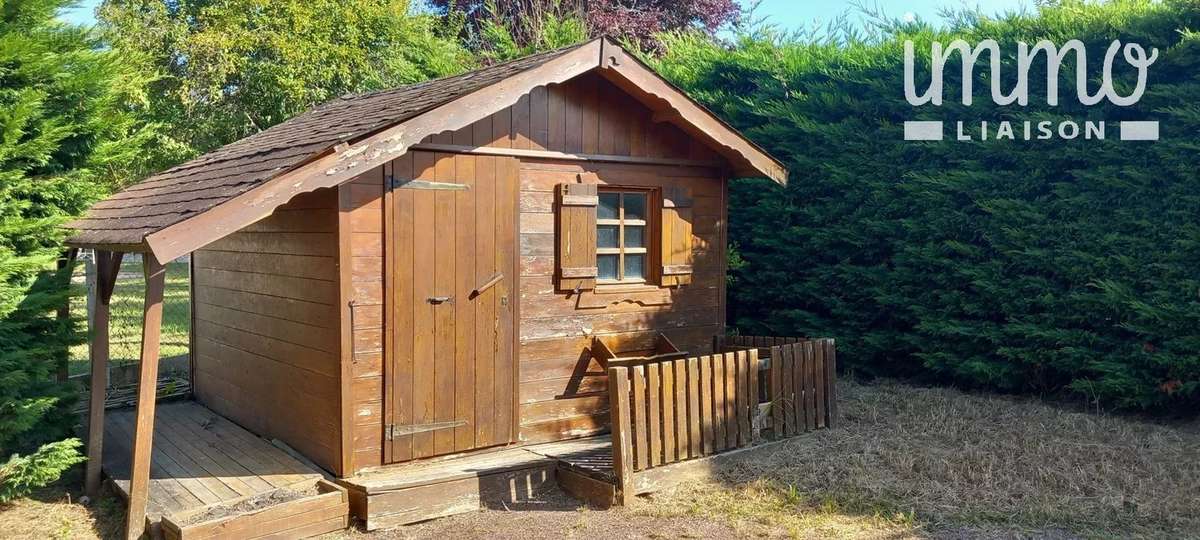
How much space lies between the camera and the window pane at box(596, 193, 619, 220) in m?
7.26

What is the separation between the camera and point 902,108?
29.3ft

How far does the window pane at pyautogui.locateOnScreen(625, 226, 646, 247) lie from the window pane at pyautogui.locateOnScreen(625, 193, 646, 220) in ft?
0.29

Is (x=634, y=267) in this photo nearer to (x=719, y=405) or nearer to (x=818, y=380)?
(x=719, y=405)

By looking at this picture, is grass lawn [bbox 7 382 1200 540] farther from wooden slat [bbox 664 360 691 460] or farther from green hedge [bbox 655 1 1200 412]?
green hedge [bbox 655 1 1200 412]

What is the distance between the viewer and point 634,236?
7.56m

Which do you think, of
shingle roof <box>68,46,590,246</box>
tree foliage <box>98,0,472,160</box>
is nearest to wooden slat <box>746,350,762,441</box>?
shingle roof <box>68,46,590,246</box>

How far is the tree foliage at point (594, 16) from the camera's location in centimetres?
1839

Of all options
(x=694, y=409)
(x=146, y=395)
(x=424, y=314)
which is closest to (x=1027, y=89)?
(x=694, y=409)

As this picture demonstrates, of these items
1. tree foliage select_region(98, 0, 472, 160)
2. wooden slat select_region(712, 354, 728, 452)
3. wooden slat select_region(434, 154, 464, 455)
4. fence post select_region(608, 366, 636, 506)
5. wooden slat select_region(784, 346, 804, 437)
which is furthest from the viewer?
tree foliage select_region(98, 0, 472, 160)

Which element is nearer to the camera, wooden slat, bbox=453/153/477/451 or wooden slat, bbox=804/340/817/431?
wooden slat, bbox=453/153/477/451

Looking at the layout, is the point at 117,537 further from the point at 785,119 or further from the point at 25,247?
the point at 785,119

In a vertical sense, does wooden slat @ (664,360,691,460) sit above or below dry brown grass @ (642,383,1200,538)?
above

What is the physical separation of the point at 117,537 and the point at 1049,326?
759cm

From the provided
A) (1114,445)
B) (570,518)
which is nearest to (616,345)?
(570,518)
